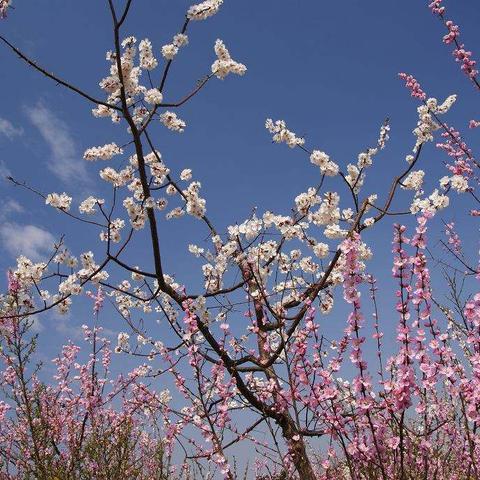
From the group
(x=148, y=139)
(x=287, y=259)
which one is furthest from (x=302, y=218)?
(x=148, y=139)

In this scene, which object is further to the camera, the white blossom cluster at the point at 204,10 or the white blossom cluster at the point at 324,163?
the white blossom cluster at the point at 324,163

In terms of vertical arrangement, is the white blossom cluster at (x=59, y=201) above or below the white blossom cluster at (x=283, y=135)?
below

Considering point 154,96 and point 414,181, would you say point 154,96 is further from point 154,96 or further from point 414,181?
point 414,181

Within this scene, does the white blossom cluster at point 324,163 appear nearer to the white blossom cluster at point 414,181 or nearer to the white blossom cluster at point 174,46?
the white blossom cluster at point 414,181

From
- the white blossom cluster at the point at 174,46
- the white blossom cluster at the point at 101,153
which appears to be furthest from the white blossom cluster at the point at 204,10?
the white blossom cluster at the point at 101,153

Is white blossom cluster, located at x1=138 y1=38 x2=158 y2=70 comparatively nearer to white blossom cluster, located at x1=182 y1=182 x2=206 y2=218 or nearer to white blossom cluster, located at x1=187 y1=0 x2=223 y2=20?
white blossom cluster, located at x1=187 y1=0 x2=223 y2=20

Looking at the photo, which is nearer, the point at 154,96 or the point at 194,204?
the point at 154,96

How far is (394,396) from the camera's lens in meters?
3.01

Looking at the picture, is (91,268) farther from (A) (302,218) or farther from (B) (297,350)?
(B) (297,350)

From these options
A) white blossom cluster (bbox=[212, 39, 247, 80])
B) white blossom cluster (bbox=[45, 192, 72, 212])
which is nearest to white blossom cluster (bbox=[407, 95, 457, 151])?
white blossom cluster (bbox=[212, 39, 247, 80])

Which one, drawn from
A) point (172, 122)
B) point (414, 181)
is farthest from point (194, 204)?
point (414, 181)

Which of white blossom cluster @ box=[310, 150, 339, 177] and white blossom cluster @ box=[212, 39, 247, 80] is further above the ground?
white blossom cluster @ box=[212, 39, 247, 80]

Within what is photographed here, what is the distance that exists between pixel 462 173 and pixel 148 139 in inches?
197

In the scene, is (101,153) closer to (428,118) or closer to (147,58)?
(147,58)
